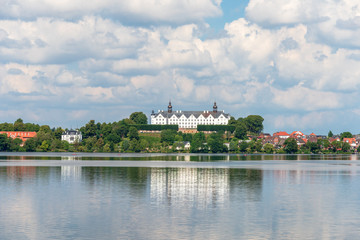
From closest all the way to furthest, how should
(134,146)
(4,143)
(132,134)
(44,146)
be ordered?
(4,143) < (44,146) < (134,146) < (132,134)

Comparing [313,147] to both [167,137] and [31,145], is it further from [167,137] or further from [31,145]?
[31,145]

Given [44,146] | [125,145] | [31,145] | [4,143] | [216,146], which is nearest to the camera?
[4,143]

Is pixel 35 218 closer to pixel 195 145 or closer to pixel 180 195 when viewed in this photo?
pixel 180 195

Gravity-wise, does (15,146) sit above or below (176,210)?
above

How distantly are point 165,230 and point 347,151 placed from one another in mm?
172208

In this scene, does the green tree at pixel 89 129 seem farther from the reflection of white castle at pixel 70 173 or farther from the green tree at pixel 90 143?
the reflection of white castle at pixel 70 173

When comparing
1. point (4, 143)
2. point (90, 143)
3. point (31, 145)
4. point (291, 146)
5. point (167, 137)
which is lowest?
point (31, 145)

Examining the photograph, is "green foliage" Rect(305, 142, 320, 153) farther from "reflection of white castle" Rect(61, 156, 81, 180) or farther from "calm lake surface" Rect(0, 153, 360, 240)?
"calm lake surface" Rect(0, 153, 360, 240)

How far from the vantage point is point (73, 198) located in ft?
120

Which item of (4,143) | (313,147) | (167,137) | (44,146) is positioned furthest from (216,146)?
(4,143)

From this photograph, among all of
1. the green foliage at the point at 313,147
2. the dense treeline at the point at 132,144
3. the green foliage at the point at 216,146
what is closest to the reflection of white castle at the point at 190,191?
the green foliage at the point at 216,146

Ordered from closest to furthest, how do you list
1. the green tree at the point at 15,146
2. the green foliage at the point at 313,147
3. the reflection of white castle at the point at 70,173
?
the reflection of white castle at the point at 70,173 → the green tree at the point at 15,146 → the green foliage at the point at 313,147

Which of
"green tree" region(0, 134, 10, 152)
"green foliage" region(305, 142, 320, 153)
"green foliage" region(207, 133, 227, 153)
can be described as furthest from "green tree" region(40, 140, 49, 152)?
"green foliage" region(305, 142, 320, 153)

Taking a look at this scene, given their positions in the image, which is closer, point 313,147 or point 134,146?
point 134,146
